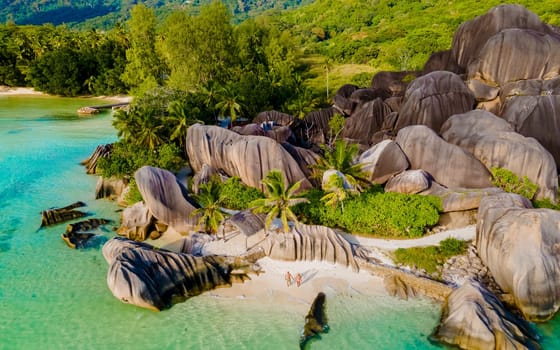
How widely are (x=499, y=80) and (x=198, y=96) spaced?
2727cm

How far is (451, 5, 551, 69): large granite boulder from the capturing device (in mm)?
36125

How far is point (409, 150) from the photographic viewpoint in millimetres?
26453

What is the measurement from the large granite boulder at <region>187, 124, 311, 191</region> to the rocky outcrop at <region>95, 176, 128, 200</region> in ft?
21.6

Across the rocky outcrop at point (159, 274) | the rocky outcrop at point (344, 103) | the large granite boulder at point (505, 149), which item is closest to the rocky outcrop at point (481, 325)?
the rocky outcrop at point (159, 274)

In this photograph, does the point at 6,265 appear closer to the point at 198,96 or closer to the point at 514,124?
the point at 198,96

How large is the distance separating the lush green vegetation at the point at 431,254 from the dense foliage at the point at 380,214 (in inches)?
52.5

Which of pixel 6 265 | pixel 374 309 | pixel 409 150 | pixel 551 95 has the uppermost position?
pixel 551 95

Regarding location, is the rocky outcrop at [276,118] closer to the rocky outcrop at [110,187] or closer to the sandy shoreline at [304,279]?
the rocky outcrop at [110,187]

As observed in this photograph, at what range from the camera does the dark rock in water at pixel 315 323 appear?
54.6 feet

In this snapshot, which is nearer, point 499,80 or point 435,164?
point 435,164

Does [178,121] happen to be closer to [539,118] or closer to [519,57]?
[539,118]

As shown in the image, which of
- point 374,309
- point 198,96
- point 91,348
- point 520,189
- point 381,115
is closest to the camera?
point 91,348

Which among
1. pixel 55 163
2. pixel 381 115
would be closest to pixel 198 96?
pixel 55 163

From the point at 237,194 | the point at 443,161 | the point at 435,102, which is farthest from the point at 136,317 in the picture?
the point at 435,102
